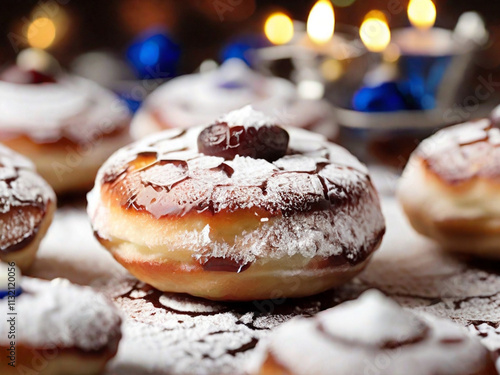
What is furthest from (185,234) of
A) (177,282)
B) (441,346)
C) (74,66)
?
(74,66)

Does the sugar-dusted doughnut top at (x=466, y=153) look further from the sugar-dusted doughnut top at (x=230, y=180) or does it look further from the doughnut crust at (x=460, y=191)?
the sugar-dusted doughnut top at (x=230, y=180)

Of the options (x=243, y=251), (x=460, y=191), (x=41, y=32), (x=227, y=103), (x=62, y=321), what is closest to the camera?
(x=62, y=321)

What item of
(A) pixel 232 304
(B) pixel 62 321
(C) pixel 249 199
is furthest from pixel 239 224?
(B) pixel 62 321

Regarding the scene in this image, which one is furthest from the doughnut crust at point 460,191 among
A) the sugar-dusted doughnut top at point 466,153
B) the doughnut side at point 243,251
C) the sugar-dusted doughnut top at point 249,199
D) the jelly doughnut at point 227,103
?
the jelly doughnut at point 227,103

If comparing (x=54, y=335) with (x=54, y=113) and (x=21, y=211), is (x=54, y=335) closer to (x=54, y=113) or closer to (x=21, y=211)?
(x=21, y=211)

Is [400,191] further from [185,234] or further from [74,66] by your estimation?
[74,66]

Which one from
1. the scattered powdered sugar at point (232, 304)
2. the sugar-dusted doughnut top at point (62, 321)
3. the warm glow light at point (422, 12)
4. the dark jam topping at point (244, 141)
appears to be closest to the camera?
the sugar-dusted doughnut top at point (62, 321)

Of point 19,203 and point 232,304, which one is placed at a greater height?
→ point 19,203
